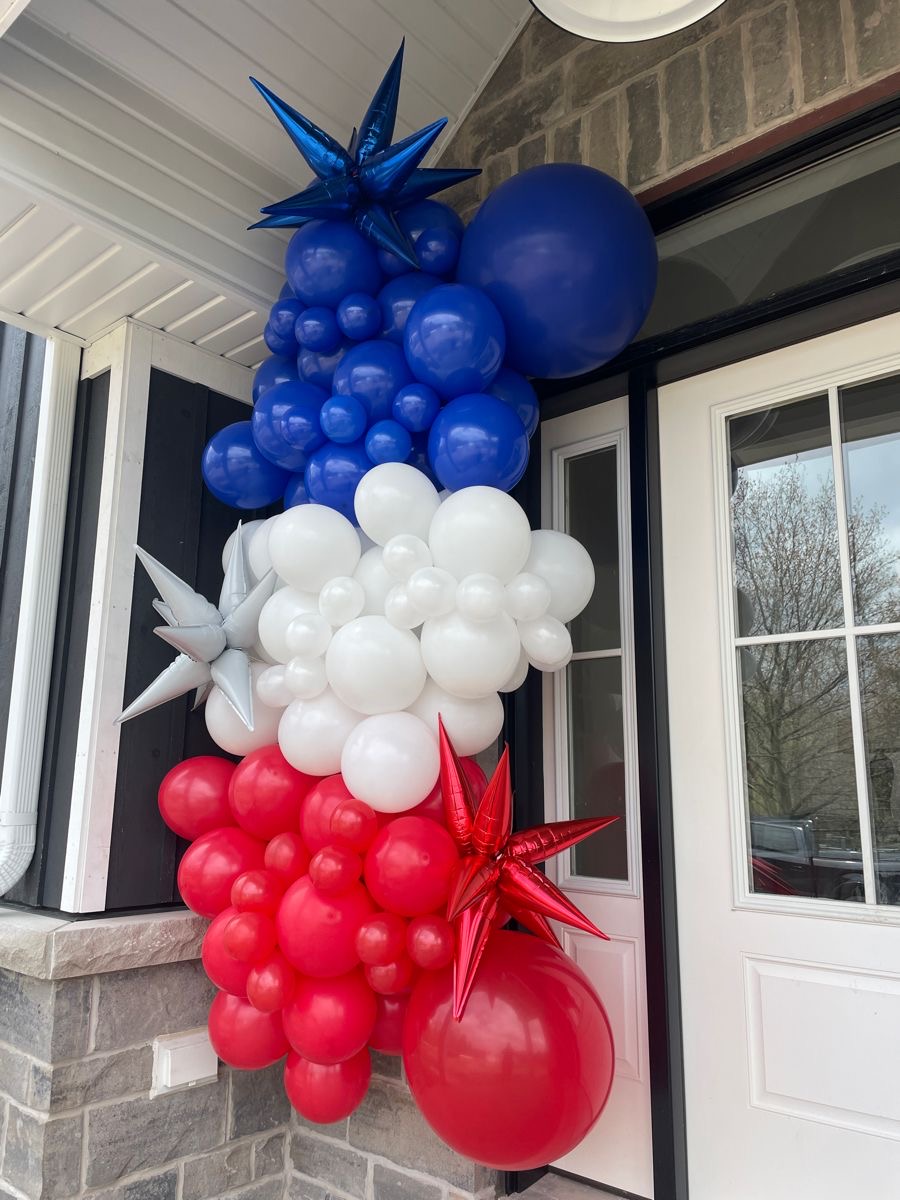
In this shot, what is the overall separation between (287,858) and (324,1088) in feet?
1.42

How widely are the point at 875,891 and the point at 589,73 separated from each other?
78.7 inches

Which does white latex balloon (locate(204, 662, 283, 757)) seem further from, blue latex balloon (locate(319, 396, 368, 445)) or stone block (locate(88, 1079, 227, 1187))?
stone block (locate(88, 1079, 227, 1187))

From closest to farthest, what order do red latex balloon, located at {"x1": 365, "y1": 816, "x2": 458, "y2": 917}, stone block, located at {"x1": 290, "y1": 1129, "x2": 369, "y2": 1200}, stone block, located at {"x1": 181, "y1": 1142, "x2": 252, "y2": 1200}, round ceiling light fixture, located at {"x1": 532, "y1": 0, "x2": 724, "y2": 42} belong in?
round ceiling light fixture, located at {"x1": 532, "y1": 0, "x2": 724, "y2": 42} → red latex balloon, located at {"x1": 365, "y1": 816, "x2": 458, "y2": 917} → stone block, located at {"x1": 181, "y1": 1142, "x2": 252, "y2": 1200} → stone block, located at {"x1": 290, "y1": 1129, "x2": 369, "y2": 1200}

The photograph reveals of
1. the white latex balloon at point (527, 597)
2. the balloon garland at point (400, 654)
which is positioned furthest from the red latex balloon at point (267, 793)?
the white latex balloon at point (527, 597)

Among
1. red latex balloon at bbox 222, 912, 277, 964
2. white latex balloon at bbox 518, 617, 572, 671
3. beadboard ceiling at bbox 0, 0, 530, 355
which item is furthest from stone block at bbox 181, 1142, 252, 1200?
beadboard ceiling at bbox 0, 0, 530, 355

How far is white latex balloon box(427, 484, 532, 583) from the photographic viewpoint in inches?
62.9

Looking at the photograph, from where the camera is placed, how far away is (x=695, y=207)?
2.03 m

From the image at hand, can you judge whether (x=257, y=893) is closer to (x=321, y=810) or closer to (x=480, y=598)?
(x=321, y=810)

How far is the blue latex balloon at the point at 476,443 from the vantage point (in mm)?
1664

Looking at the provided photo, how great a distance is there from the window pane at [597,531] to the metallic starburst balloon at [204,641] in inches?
30.3

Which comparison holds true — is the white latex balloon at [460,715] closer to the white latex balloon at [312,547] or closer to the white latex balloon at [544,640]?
the white latex balloon at [544,640]

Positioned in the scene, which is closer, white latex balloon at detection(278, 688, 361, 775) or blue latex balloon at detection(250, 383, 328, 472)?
white latex balloon at detection(278, 688, 361, 775)

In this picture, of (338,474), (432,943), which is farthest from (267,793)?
(338,474)

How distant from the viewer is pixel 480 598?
1.55 m
